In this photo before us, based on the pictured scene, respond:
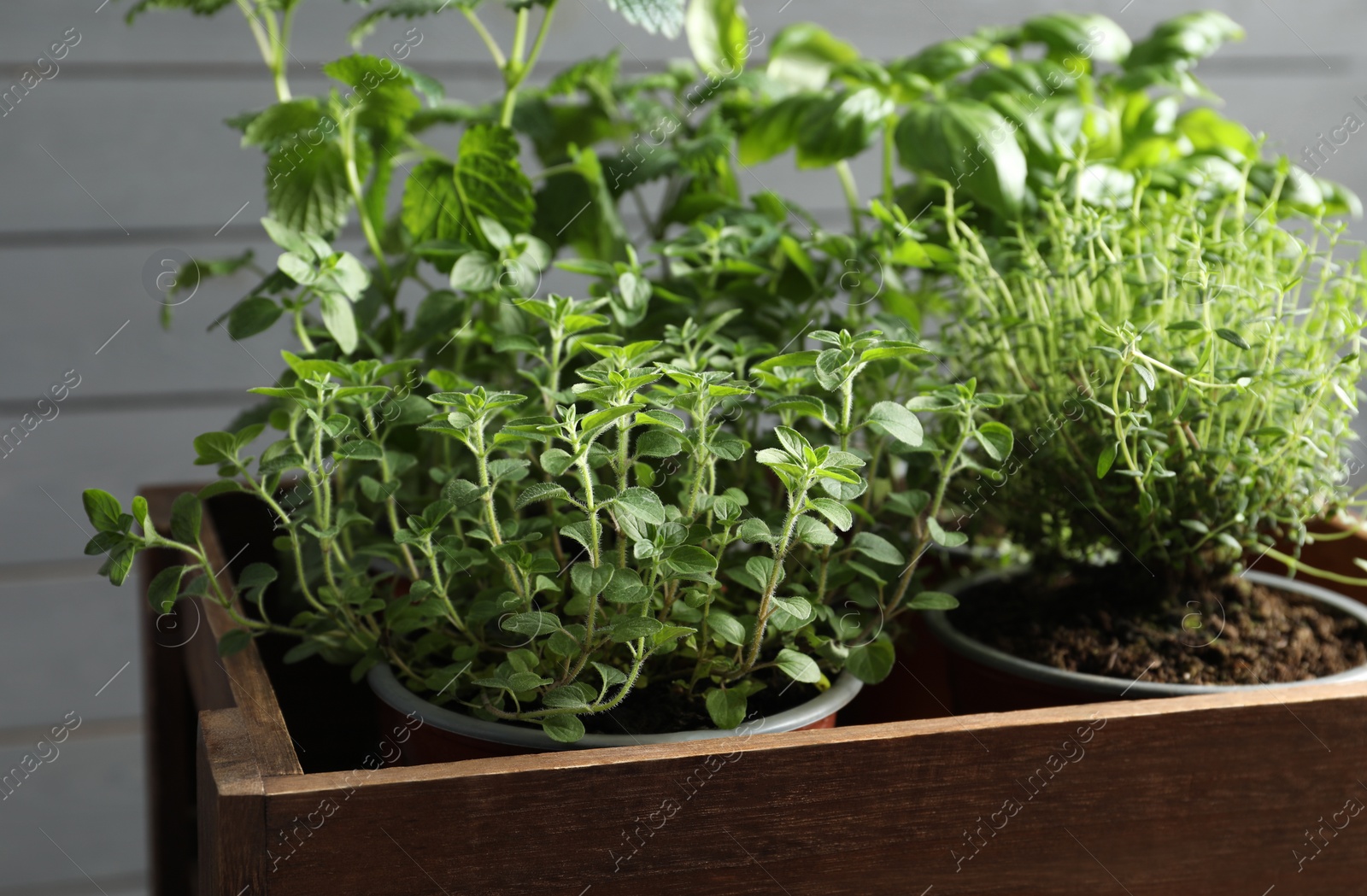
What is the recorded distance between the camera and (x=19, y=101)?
1.14 m

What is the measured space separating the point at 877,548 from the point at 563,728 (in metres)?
0.19

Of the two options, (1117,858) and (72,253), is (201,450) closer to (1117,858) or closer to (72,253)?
(1117,858)

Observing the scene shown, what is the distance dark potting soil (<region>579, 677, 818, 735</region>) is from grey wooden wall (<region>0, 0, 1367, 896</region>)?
2.84 feet

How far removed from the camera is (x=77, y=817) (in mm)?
1318

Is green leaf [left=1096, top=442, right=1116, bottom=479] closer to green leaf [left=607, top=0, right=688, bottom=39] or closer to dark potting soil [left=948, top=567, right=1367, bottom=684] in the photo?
dark potting soil [left=948, top=567, right=1367, bottom=684]

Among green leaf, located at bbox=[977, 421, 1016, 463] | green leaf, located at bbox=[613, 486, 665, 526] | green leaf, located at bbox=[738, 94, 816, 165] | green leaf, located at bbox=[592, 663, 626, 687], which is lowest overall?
green leaf, located at bbox=[592, 663, 626, 687]

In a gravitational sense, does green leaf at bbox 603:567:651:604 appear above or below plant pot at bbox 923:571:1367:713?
above

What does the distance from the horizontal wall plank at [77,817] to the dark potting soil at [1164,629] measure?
3.67 ft

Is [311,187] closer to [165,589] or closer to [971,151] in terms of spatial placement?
[165,589]

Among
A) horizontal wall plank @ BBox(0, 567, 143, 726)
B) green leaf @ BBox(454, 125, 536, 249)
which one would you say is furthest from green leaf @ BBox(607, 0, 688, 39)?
horizontal wall plank @ BBox(0, 567, 143, 726)

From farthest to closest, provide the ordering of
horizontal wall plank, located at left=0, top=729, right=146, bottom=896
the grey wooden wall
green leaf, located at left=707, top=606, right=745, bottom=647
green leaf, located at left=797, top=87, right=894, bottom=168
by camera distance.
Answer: horizontal wall plank, located at left=0, top=729, right=146, bottom=896 → the grey wooden wall → green leaf, located at left=797, top=87, right=894, bottom=168 → green leaf, located at left=707, top=606, right=745, bottom=647

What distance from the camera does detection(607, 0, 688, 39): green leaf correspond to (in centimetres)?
65

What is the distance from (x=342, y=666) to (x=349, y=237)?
708 mm

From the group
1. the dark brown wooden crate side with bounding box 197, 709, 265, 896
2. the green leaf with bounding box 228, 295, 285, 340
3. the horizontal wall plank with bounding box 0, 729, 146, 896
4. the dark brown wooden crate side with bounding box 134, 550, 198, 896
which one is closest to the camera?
the dark brown wooden crate side with bounding box 197, 709, 265, 896
